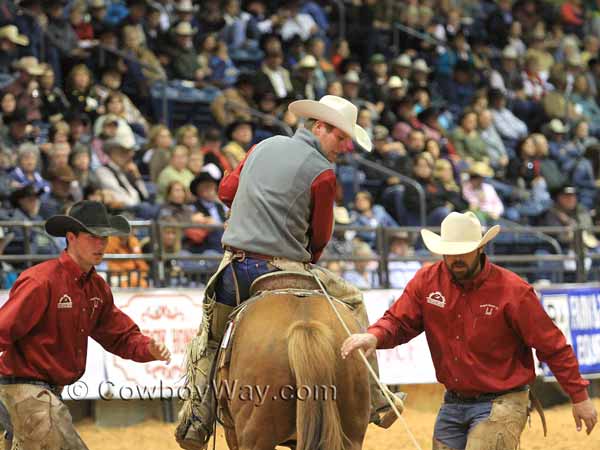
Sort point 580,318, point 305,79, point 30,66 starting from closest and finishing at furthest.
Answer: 1. point 580,318
2. point 30,66
3. point 305,79

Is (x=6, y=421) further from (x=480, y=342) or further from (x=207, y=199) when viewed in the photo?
(x=207, y=199)

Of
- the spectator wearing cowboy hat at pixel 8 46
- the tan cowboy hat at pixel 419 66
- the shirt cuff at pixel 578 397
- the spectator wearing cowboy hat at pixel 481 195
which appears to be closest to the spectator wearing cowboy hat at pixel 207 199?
the spectator wearing cowboy hat at pixel 8 46

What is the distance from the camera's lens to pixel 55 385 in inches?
267

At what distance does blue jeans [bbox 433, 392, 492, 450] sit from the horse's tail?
0.94m

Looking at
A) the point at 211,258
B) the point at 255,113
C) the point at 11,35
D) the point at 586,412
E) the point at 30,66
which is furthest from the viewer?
the point at 255,113

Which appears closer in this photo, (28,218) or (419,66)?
(28,218)

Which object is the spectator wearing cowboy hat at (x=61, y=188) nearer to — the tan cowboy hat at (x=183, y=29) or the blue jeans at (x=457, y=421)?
the tan cowboy hat at (x=183, y=29)

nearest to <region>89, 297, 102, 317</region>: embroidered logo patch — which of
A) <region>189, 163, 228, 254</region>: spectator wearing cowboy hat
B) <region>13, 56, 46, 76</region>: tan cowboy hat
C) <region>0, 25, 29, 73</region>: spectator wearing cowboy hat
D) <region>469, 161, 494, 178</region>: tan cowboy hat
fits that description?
<region>189, 163, 228, 254</region>: spectator wearing cowboy hat

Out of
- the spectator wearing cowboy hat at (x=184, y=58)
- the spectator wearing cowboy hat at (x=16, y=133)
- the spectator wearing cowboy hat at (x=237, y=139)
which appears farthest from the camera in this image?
the spectator wearing cowboy hat at (x=184, y=58)

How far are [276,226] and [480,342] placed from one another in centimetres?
129

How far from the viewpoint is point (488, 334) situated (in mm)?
6719

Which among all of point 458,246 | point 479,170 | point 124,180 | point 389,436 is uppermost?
point 458,246

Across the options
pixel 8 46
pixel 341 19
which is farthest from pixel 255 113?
pixel 341 19

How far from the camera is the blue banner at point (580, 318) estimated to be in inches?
512
